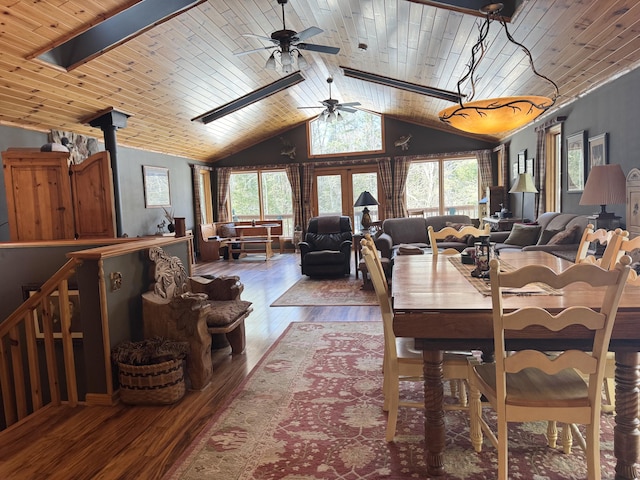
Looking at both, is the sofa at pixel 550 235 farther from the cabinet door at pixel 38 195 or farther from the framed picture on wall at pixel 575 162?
the cabinet door at pixel 38 195

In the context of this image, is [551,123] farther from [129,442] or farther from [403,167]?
[129,442]

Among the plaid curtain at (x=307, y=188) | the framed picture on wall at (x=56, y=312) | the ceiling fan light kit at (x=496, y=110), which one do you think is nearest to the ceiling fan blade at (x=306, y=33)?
the ceiling fan light kit at (x=496, y=110)

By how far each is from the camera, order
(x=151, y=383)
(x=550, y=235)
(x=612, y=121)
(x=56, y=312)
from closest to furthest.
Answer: (x=151, y=383) → (x=56, y=312) → (x=612, y=121) → (x=550, y=235)

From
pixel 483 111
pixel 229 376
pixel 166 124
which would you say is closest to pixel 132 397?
pixel 229 376

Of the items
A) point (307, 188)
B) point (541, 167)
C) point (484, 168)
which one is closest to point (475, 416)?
point (541, 167)

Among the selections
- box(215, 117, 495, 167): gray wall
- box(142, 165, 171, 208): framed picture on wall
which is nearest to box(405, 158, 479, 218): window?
box(215, 117, 495, 167): gray wall

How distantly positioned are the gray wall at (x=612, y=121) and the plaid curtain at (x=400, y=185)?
4425mm

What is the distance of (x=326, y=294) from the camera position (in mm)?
5895

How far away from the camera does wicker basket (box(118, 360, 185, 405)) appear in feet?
9.17

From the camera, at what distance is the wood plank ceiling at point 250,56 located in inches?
149

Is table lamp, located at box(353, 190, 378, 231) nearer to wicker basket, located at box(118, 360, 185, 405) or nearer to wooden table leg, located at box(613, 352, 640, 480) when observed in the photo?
wicker basket, located at box(118, 360, 185, 405)

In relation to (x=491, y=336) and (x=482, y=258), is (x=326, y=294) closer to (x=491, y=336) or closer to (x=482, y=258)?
(x=482, y=258)

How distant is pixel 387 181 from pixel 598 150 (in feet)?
18.9

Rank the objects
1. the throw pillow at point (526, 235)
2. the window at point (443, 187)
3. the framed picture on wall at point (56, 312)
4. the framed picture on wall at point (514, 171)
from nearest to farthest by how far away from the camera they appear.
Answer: the framed picture on wall at point (56, 312), the throw pillow at point (526, 235), the framed picture on wall at point (514, 171), the window at point (443, 187)
